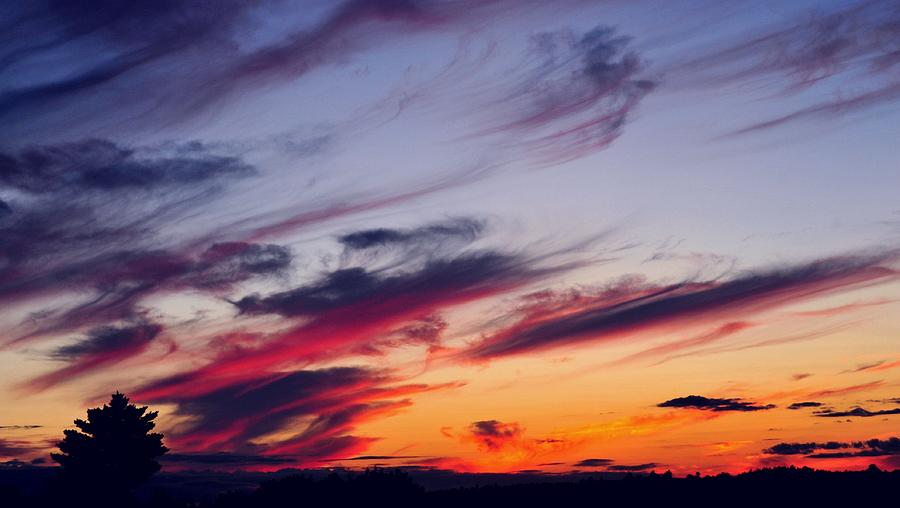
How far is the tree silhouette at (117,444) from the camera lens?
298ft

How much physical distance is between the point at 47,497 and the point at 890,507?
63.9 metres

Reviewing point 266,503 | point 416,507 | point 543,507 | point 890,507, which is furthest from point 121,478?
point 890,507

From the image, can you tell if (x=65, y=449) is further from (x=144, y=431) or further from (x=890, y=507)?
(x=890, y=507)

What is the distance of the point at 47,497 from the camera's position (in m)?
77.1

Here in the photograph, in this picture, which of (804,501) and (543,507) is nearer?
(804,501)

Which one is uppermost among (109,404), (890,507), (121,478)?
(109,404)

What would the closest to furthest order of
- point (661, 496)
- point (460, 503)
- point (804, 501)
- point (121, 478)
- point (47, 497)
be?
point (804, 501) → point (661, 496) → point (460, 503) → point (47, 497) → point (121, 478)

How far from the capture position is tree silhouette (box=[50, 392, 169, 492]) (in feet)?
298

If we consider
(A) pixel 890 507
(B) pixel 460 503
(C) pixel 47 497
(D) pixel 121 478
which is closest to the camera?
(A) pixel 890 507

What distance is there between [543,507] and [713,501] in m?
8.05

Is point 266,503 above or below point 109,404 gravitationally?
below

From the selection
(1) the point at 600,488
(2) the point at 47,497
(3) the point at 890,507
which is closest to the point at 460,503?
(1) the point at 600,488

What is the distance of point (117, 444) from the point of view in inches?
3659

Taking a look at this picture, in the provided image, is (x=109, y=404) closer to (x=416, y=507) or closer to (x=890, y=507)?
(x=416, y=507)
